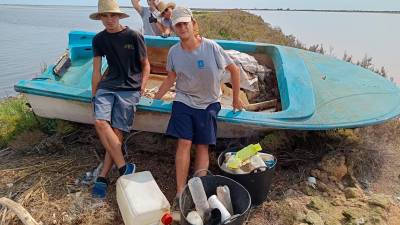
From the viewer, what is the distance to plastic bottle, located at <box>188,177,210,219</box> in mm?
2666

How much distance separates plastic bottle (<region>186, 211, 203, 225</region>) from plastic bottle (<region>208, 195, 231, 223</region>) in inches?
5.7

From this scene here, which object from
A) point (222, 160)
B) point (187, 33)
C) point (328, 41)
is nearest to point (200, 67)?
point (187, 33)

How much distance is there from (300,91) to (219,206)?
155 cm

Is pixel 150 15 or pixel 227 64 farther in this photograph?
pixel 150 15

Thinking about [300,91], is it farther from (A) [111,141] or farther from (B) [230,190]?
(A) [111,141]

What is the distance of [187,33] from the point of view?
3039mm

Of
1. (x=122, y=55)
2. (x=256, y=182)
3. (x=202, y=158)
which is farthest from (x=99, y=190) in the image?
(x=256, y=182)

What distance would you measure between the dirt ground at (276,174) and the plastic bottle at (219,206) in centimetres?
42

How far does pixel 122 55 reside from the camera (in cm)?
347

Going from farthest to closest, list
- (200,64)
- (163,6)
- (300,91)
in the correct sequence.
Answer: (163,6) < (300,91) < (200,64)

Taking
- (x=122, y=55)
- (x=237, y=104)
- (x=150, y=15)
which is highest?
(x=150, y=15)

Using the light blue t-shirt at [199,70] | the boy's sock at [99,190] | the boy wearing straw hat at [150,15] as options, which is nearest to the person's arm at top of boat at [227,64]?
the light blue t-shirt at [199,70]

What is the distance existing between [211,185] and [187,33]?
116cm

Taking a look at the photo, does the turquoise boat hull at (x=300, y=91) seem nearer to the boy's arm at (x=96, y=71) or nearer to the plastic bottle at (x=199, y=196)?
the boy's arm at (x=96, y=71)
